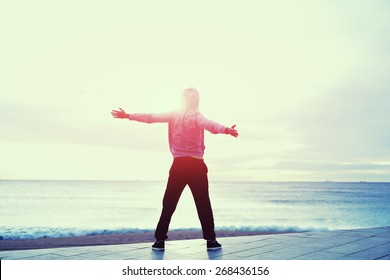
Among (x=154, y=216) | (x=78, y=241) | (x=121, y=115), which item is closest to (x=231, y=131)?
(x=121, y=115)

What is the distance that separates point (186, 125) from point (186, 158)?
44 centimetres

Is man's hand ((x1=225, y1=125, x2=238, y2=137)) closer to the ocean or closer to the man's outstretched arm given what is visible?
the man's outstretched arm

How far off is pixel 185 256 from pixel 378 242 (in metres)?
3.35

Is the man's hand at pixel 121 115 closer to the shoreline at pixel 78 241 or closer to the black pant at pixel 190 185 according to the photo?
the black pant at pixel 190 185

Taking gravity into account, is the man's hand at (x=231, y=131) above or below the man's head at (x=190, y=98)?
below

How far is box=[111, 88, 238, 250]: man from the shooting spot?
530 centimetres

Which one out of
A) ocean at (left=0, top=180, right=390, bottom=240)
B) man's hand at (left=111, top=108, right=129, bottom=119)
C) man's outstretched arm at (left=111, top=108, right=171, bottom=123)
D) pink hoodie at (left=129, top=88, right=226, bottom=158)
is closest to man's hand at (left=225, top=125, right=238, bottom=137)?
pink hoodie at (left=129, top=88, right=226, bottom=158)

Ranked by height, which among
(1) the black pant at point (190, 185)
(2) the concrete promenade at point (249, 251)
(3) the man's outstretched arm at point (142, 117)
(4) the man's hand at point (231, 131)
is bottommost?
(2) the concrete promenade at point (249, 251)

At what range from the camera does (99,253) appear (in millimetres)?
5559

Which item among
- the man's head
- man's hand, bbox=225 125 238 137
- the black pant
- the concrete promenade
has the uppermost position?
the man's head

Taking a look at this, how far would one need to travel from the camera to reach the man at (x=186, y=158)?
530cm

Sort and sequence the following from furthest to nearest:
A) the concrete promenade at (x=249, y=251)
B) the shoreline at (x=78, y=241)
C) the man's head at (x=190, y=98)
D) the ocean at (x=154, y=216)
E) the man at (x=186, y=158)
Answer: the ocean at (x=154, y=216) < the shoreline at (x=78, y=241) < the man's head at (x=190, y=98) < the man at (x=186, y=158) < the concrete promenade at (x=249, y=251)

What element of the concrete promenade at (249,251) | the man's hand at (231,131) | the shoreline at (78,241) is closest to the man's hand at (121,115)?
the man's hand at (231,131)

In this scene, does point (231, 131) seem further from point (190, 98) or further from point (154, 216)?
point (154, 216)
